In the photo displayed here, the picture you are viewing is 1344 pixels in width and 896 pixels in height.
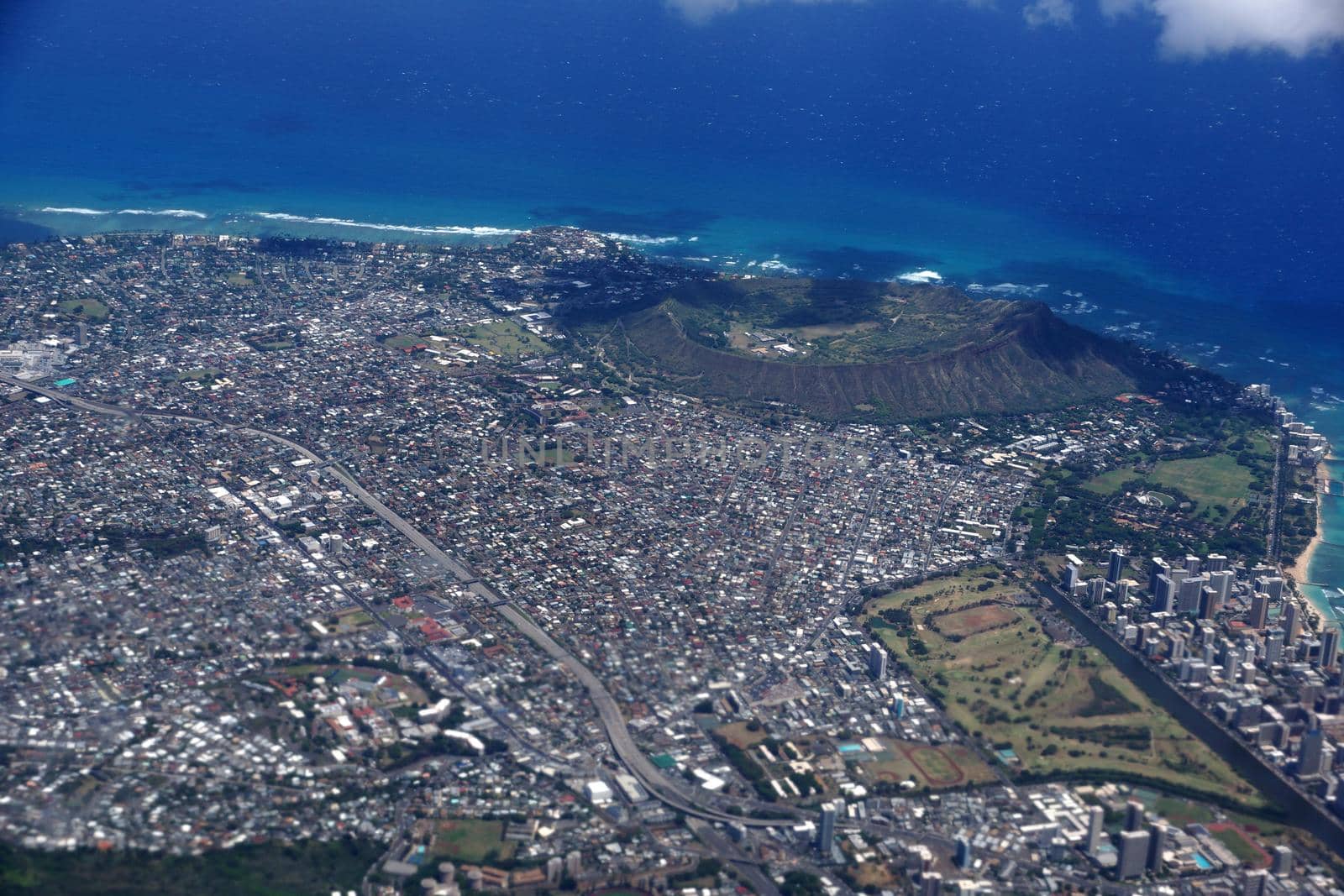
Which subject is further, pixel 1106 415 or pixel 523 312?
pixel 523 312

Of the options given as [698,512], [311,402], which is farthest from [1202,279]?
[311,402]

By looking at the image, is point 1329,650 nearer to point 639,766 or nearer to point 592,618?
point 639,766

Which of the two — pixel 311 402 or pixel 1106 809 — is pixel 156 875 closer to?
pixel 1106 809

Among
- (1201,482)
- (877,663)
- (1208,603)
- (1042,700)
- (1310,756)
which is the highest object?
(1201,482)

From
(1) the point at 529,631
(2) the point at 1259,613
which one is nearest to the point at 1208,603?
(2) the point at 1259,613

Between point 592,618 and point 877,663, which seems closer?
point 877,663

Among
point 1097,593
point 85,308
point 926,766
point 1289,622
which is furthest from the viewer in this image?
point 85,308
